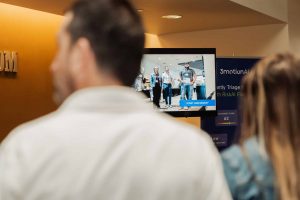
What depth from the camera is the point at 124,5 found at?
1.29 meters

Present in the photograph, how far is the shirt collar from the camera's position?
3.97ft

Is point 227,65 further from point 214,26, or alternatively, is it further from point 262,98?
point 262,98

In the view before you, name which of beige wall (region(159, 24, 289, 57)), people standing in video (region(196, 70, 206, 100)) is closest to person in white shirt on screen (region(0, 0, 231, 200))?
people standing in video (region(196, 70, 206, 100))

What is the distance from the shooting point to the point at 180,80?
5699 mm

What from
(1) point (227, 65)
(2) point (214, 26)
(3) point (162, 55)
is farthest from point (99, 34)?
(2) point (214, 26)

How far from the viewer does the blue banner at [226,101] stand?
20.5 feet

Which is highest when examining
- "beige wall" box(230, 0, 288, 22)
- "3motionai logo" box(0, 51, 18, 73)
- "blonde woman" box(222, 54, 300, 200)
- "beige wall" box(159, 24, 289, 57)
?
"beige wall" box(230, 0, 288, 22)

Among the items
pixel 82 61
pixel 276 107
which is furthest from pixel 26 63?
pixel 82 61

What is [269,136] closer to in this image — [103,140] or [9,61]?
[103,140]

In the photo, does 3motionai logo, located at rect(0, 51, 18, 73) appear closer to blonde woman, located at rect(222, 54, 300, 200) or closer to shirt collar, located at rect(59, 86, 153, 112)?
blonde woman, located at rect(222, 54, 300, 200)

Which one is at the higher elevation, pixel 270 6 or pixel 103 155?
pixel 270 6

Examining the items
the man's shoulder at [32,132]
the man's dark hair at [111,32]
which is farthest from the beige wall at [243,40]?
the man's shoulder at [32,132]

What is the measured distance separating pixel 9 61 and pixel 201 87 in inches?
85.7
